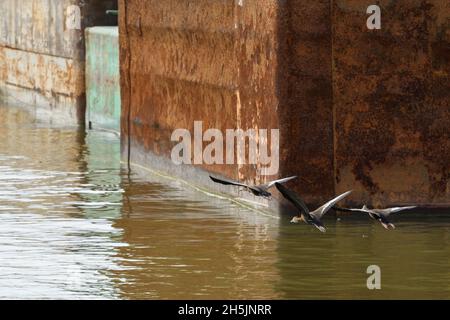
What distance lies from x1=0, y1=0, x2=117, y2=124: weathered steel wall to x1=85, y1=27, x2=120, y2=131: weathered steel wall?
0.53 m

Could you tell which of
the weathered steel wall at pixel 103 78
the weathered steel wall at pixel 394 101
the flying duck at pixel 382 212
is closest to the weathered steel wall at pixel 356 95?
the weathered steel wall at pixel 394 101

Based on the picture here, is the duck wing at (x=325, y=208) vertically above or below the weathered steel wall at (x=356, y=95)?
below

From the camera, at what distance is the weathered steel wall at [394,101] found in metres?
12.6

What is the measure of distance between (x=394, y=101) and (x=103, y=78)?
28.9 ft

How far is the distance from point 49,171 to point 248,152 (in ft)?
11.5

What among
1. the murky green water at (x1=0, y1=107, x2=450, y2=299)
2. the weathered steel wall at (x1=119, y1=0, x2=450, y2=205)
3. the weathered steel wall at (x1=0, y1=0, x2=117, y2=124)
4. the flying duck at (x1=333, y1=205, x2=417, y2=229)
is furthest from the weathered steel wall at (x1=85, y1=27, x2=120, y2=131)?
the flying duck at (x1=333, y1=205, x2=417, y2=229)

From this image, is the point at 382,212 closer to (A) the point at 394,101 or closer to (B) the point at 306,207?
(B) the point at 306,207

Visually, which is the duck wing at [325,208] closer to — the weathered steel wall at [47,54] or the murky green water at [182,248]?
the murky green water at [182,248]

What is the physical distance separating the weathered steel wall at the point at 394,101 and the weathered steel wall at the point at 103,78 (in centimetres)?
786

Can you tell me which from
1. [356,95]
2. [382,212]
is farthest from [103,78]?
[382,212]

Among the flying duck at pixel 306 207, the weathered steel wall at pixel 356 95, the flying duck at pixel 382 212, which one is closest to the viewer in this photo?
the flying duck at pixel 306 207

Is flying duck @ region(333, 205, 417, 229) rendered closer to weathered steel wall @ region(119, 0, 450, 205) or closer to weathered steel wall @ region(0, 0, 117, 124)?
weathered steel wall @ region(119, 0, 450, 205)

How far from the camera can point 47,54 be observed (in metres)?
23.7
